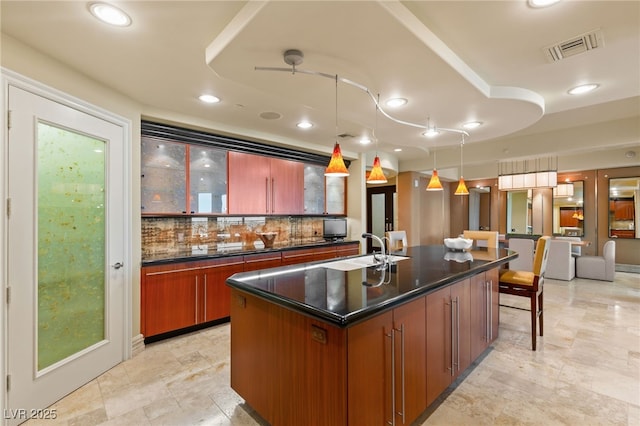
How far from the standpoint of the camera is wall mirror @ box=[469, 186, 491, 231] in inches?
375

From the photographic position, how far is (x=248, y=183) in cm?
430

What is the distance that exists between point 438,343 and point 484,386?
77 cm

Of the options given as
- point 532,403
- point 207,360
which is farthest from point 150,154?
point 532,403

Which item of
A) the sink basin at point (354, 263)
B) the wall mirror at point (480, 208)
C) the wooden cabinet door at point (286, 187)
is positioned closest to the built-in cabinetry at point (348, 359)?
the sink basin at point (354, 263)

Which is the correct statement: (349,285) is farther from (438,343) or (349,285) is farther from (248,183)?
(248,183)

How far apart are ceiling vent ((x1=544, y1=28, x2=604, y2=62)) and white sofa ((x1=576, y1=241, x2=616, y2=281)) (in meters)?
5.69

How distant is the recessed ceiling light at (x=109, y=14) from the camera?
5.46 feet

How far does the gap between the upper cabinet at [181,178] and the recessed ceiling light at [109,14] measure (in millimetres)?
1766

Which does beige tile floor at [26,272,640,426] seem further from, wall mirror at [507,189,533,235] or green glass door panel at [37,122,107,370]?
wall mirror at [507,189,533,235]

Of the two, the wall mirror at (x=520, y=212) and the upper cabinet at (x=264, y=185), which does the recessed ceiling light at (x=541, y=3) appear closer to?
the upper cabinet at (x=264, y=185)

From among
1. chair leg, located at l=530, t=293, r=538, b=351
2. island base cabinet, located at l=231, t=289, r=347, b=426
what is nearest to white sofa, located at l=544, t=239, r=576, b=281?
chair leg, located at l=530, t=293, r=538, b=351

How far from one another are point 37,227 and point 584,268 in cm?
876

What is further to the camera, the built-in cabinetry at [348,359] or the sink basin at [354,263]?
the sink basin at [354,263]

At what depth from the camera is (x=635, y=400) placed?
86.6 inches
